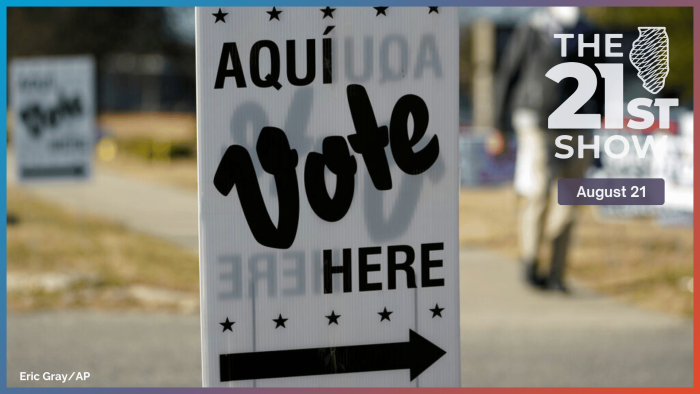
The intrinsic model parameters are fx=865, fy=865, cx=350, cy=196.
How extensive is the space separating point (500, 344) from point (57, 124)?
6.01 m

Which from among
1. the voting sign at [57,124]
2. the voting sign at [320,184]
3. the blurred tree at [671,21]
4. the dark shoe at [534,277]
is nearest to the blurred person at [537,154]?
the dark shoe at [534,277]

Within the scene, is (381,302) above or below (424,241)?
below

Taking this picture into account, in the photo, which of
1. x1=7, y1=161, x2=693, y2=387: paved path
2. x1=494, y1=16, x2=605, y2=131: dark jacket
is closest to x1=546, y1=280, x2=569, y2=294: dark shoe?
x1=7, y1=161, x2=693, y2=387: paved path

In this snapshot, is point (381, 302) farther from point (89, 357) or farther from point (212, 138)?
point (89, 357)

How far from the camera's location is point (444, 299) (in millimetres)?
2223

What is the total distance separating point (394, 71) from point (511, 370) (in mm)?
3009

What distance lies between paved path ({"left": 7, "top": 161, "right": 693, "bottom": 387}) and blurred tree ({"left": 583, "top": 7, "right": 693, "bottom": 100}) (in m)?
10.5

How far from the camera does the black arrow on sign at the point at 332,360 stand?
216 cm

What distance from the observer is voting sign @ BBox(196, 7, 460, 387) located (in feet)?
6.91

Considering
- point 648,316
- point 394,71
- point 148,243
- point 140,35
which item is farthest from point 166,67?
point 394,71

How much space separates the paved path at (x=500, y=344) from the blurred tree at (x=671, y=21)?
10.5m

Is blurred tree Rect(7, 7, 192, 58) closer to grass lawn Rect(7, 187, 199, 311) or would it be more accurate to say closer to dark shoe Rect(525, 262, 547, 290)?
grass lawn Rect(7, 187, 199, 311)

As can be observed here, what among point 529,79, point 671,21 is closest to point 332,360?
point 529,79

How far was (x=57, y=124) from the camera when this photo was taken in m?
9.36
